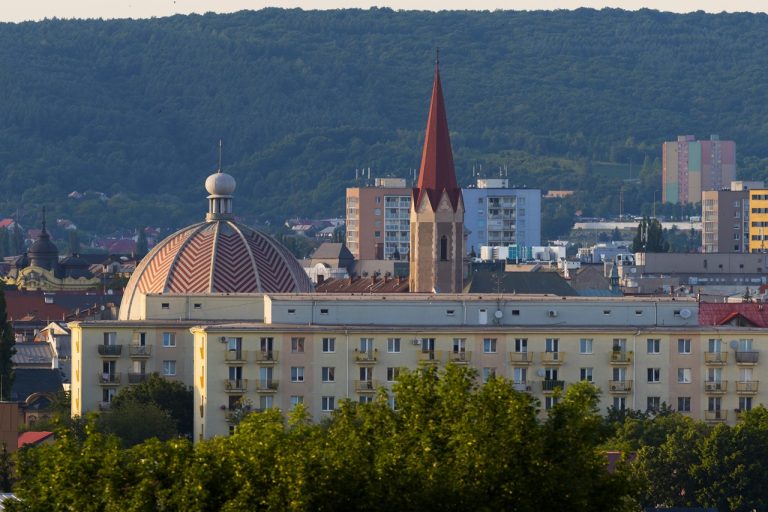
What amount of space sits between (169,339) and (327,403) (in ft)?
24.8

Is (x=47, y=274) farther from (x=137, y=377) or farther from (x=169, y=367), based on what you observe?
(x=137, y=377)

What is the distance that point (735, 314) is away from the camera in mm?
76500

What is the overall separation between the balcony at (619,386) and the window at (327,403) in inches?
257

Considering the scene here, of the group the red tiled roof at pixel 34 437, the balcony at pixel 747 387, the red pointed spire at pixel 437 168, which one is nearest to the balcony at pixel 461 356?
the balcony at pixel 747 387

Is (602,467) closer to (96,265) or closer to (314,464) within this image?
(314,464)

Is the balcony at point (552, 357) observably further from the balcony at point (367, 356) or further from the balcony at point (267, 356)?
the balcony at point (267, 356)

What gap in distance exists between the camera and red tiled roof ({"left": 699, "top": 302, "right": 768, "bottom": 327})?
76.3 metres

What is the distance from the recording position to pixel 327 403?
6931 centimetres

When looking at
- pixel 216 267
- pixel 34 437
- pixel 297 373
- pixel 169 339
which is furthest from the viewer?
pixel 216 267

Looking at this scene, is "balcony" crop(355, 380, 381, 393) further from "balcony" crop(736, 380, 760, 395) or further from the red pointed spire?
the red pointed spire

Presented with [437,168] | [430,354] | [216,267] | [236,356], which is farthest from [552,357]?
[437,168]

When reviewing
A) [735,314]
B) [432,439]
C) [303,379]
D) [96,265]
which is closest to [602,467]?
[432,439]

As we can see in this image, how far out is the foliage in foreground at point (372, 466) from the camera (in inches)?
1431

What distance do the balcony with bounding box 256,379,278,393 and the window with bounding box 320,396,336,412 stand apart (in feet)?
3.80
